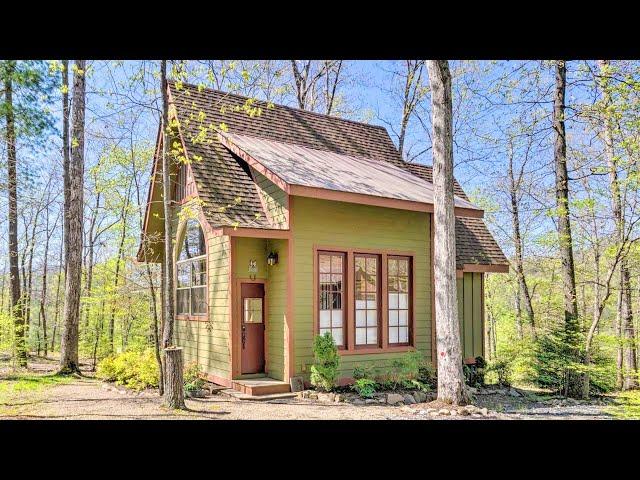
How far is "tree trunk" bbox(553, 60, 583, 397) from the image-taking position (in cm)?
852

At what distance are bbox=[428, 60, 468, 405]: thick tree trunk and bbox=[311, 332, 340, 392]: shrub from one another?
1390 millimetres

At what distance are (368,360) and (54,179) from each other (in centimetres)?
1012

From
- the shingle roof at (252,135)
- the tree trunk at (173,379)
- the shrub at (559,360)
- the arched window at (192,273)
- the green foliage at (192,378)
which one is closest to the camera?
the tree trunk at (173,379)

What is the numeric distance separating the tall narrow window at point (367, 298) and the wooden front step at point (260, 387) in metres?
1.39

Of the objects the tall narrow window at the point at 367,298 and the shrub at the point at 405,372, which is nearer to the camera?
the shrub at the point at 405,372

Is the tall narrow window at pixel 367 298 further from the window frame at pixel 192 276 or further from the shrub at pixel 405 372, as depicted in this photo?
the window frame at pixel 192 276

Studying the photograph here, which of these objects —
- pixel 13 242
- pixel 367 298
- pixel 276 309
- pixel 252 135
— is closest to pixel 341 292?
pixel 367 298

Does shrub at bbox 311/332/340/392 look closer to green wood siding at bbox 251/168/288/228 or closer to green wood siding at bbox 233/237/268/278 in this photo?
green wood siding at bbox 233/237/268/278

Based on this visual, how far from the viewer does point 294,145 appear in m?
9.32

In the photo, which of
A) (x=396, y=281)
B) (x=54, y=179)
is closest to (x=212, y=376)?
(x=396, y=281)

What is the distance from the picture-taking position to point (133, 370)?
26.0 ft

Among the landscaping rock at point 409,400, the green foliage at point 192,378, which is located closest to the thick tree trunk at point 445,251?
the landscaping rock at point 409,400

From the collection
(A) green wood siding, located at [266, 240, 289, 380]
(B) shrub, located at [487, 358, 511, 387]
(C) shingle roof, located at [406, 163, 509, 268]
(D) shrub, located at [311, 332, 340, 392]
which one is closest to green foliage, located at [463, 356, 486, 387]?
(B) shrub, located at [487, 358, 511, 387]

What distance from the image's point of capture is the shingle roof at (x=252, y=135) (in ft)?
23.8
